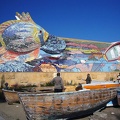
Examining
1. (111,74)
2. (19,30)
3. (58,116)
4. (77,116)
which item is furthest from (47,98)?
(111,74)

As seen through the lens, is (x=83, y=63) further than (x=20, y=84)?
Yes

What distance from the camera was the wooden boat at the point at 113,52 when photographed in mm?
22980

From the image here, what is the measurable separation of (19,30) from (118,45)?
1277 centimetres

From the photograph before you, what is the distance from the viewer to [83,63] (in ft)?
68.4

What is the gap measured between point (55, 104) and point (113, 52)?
17.4 meters

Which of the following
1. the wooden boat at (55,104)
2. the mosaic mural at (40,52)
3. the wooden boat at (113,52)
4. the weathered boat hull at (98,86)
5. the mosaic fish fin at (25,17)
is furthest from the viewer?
the wooden boat at (113,52)

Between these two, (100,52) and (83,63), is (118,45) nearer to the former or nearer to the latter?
(100,52)

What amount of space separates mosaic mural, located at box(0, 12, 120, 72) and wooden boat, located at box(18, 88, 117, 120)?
9.94 metres

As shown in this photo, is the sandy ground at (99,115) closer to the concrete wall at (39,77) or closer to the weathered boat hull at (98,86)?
the weathered boat hull at (98,86)

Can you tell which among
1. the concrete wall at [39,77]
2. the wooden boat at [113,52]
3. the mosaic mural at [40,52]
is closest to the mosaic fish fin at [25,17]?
the mosaic mural at [40,52]

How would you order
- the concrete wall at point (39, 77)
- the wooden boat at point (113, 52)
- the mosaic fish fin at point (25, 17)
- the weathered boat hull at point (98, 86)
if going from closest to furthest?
the weathered boat hull at point (98, 86), the concrete wall at point (39, 77), the mosaic fish fin at point (25, 17), the wooden boat at point (113, 52)

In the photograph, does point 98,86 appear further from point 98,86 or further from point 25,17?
point 25,17

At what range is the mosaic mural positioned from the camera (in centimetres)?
1762

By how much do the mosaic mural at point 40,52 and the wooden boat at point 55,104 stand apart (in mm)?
9945
